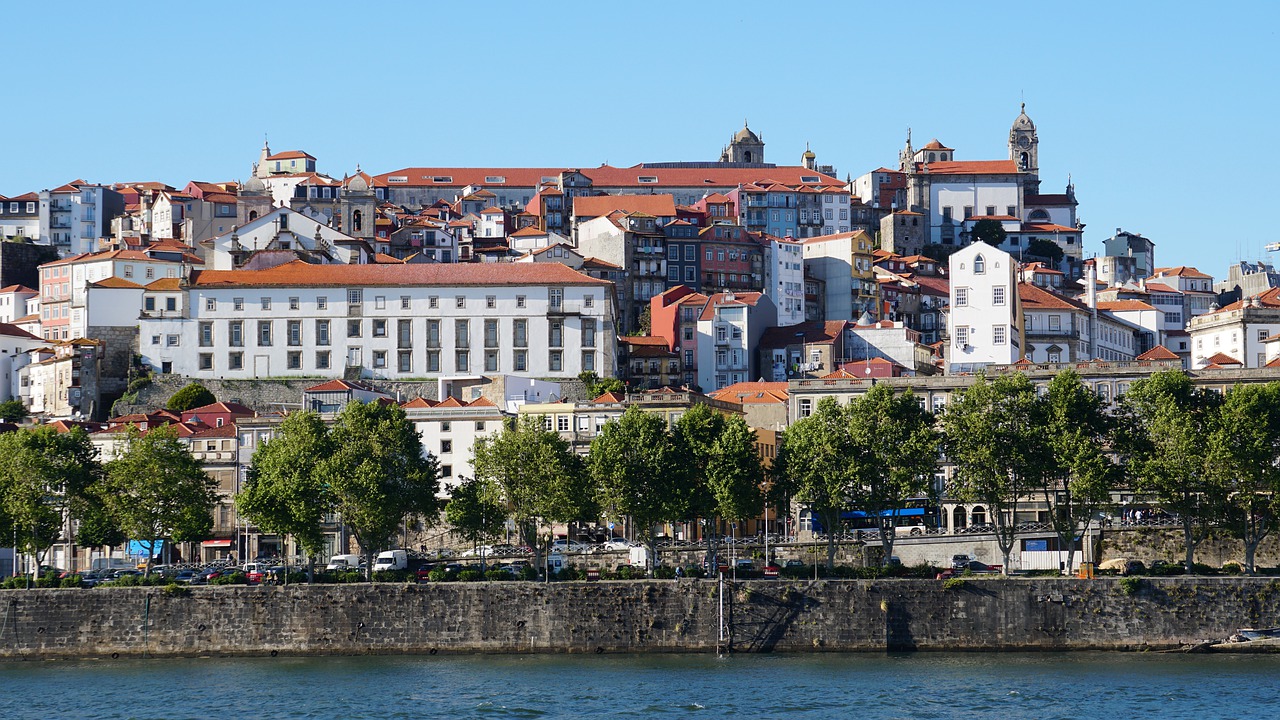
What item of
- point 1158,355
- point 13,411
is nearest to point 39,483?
point 13,411

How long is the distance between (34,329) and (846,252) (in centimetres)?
6481

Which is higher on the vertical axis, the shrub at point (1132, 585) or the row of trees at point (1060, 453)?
the row of trees at point (1060, 453)

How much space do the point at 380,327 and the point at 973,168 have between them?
277 feet

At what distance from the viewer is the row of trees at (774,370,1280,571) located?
236ft

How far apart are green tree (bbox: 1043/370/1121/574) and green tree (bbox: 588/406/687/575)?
1479 centimetres

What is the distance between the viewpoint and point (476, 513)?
76.3m

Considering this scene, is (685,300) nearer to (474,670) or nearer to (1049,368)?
(1049,368)

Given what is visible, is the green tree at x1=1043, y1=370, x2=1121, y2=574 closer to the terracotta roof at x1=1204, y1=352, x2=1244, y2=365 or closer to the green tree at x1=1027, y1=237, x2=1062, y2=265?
the terracotta roof at x1=1204, y1=352, x2=1244, y2=365

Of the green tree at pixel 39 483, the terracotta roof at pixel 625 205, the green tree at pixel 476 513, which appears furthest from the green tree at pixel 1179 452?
the terracotta roof at pixel 625 205

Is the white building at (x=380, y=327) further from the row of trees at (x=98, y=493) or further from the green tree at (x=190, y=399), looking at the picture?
the row of trees at (x=98, y=493)

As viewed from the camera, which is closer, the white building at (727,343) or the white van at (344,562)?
the white van at (344,562)

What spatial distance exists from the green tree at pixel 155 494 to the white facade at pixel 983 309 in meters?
51.8

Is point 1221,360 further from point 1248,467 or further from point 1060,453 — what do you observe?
point 1248,467

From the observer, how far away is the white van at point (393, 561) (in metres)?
78.8
